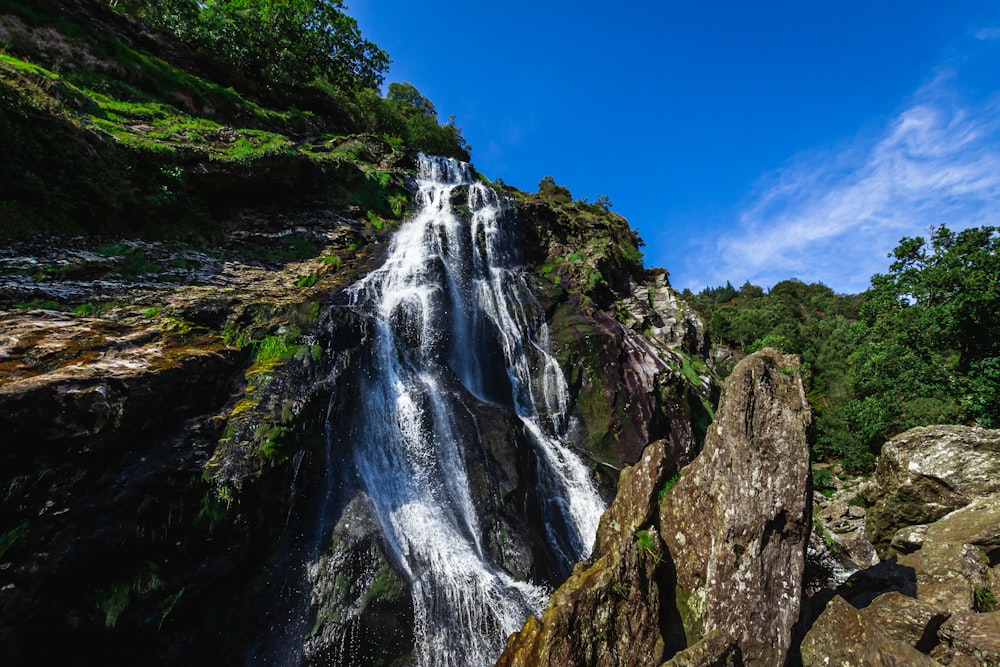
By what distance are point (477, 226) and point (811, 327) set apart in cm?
5956

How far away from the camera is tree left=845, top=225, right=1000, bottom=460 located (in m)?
16.6

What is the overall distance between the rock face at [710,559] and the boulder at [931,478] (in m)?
6.96

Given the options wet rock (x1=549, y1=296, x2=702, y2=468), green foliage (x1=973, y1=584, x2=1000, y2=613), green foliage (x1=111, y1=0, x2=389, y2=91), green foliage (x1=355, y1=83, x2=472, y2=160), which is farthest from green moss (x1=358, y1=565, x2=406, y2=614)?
green foliage (x1=355, y1=83, x2=472, y2=160)

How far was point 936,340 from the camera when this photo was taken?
61.6 ft

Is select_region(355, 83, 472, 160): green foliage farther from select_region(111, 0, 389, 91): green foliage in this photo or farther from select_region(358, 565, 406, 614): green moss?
select_region(358, 565, 406, 614): green moss

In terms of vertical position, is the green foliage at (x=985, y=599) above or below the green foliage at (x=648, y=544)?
below

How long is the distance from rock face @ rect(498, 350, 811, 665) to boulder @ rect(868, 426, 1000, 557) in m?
6.96

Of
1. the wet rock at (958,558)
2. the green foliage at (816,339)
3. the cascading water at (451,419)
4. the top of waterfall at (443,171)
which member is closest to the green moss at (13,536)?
the cascading water at (451,419)

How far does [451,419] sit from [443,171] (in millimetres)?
22261

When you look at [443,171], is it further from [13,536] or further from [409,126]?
[13,536]

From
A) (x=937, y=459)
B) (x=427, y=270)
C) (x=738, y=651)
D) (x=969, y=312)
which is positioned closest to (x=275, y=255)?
(x=427, y=270)

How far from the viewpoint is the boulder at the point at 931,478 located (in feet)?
31.3

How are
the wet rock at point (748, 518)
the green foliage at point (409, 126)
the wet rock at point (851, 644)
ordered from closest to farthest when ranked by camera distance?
the wet rock at point (851, 644) < the wet rock at point (748, 518) < the green foliage at point (409, 126)

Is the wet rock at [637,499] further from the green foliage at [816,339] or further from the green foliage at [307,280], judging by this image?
the green foliage at [307,280]
